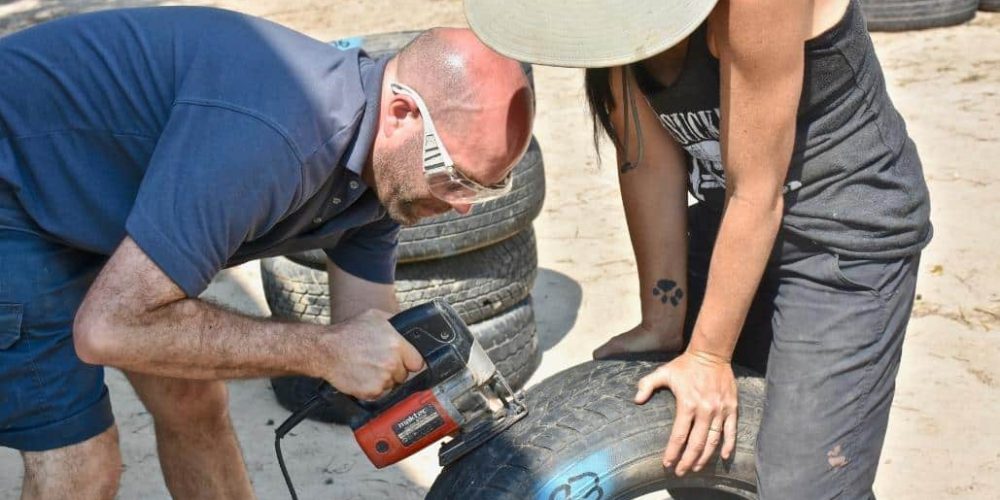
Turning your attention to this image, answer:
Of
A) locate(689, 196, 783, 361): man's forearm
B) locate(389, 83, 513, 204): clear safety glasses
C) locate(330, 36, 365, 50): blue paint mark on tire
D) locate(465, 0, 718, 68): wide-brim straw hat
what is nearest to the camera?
locate(465, 0, 718, 68): wide-brim straw hat

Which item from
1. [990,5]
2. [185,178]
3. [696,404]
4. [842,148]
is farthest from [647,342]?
[990,5]

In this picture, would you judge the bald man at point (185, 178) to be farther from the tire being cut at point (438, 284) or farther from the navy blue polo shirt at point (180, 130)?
the tire being cut at point (438, 284)

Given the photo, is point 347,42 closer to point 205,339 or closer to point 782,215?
point 205,339

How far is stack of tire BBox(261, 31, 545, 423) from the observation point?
12.8ft

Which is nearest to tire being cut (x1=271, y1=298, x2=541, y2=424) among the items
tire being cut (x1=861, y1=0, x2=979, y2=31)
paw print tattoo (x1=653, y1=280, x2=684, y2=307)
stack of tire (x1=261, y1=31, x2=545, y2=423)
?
stack of tire (x1=261, y1=31, x2=545, y2=423)

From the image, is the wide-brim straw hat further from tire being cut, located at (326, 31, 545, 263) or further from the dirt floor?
the dirt floor

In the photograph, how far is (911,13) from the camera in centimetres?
835

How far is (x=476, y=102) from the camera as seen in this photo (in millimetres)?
2443

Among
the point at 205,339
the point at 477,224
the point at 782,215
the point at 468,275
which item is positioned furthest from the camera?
the point at 468,275

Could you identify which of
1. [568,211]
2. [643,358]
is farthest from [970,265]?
[643,358]

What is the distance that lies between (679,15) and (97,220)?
4.43 feet

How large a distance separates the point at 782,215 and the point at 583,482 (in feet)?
2.48

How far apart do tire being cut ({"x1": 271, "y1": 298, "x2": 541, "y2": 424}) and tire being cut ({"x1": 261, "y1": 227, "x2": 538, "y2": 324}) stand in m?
0.05

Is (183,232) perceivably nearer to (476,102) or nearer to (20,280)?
(20,280)
